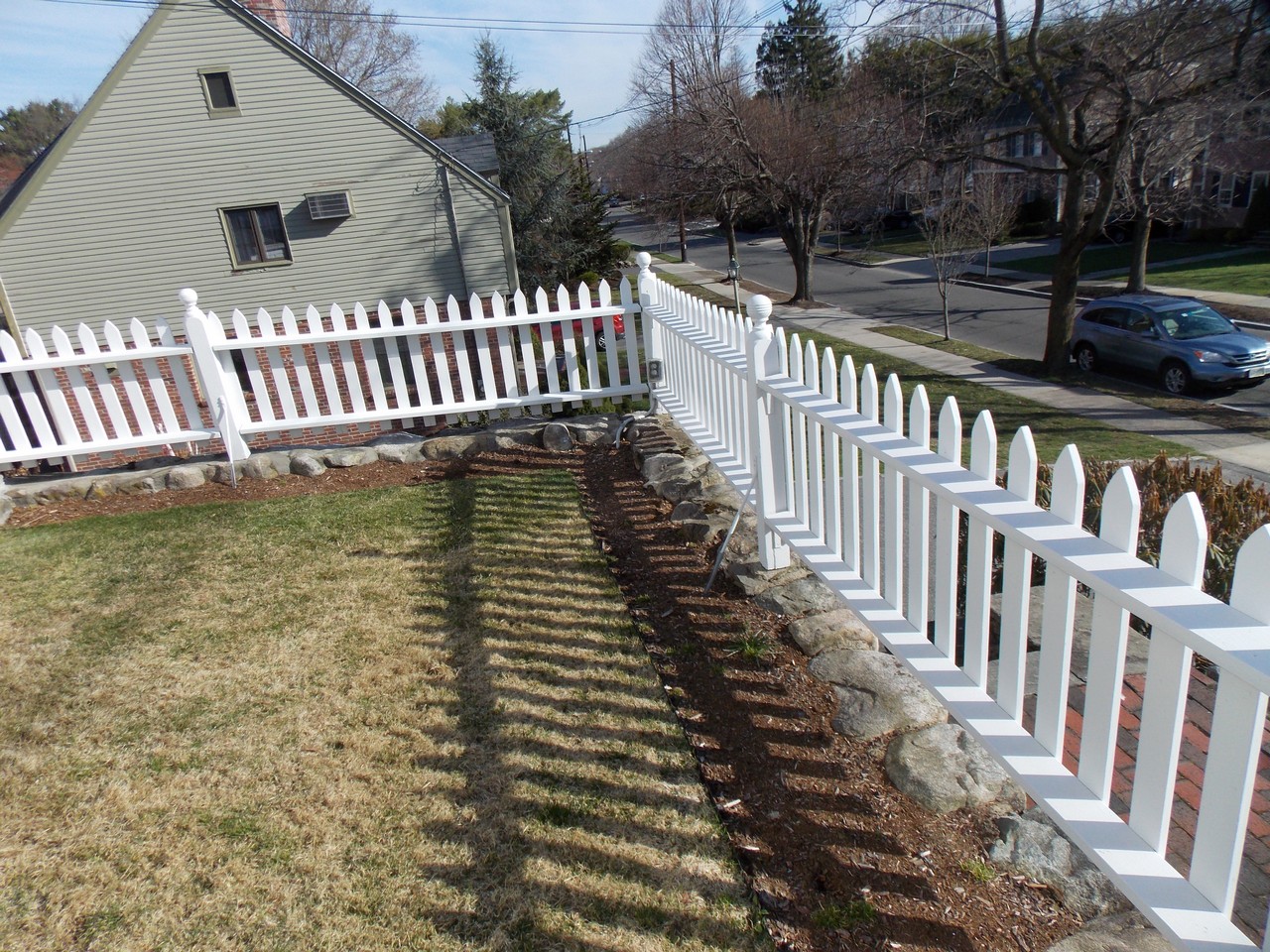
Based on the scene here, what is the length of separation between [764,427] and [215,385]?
15.7ft

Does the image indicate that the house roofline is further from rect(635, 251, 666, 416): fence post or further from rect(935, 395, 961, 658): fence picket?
rect(935, 395, 961, 658): fence picket

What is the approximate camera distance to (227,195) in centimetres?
1505

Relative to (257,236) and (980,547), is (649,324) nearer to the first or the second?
(980,547)

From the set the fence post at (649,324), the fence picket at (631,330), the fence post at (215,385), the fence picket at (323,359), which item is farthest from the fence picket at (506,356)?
the fence post at (215,385)

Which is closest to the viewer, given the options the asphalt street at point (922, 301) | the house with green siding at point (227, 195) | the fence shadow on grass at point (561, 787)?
the fence shadow on grass at point (561, 787)

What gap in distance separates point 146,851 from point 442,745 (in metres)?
1.00

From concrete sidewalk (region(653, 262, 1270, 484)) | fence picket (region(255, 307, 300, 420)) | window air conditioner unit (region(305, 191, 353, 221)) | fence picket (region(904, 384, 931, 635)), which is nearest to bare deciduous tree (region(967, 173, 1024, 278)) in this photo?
concrete sidewalk (region(653, 262, 1270, 484))

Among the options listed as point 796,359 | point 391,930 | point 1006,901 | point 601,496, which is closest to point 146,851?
point 391,930

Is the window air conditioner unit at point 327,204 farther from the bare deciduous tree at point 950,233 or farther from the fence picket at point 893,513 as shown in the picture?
the fence picket at point 893,513

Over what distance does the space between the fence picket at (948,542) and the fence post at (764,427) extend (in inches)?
49.4

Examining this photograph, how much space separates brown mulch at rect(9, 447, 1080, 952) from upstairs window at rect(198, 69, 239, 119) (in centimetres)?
1466

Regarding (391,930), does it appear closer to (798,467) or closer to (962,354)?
(798,467)

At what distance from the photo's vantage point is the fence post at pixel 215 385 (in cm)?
622

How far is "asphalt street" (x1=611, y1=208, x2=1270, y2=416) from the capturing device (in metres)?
19.3
